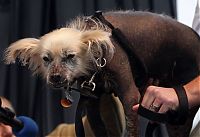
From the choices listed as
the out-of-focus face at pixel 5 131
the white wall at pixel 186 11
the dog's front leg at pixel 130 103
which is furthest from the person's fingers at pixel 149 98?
the white wall at pixel 186 11

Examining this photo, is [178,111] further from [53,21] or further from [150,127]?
[53,21]

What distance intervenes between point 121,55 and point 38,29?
0.75 m

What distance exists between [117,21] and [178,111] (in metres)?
0.23

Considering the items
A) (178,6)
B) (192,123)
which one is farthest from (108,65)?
(178,6)

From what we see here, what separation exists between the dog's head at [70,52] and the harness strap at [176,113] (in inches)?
6.2

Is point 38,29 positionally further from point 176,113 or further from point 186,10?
point 176,113

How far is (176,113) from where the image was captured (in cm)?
54

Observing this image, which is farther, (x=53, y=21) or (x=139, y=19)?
(x=53, y=21)

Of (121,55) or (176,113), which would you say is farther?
(121,55)

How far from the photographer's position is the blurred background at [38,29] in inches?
53.4

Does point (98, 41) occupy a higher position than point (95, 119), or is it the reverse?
point (98, 41)

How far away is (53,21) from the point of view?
1.42 meters

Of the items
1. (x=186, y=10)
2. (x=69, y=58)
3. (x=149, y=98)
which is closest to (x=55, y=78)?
(x=69, y=58)

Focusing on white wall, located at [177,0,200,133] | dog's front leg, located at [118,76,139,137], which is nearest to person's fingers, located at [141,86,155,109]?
dog's front leg, located at [118,76,139,137]
